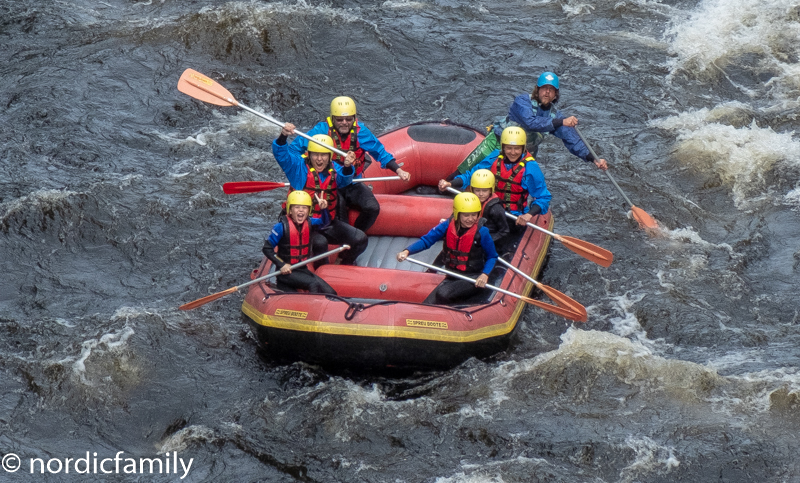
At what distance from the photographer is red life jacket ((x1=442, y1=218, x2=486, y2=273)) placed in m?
7.62

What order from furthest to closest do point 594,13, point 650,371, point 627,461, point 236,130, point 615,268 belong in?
point 594,13, point 236,130, point 615,268, point 650,371, point 627,461

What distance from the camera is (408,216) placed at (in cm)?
860

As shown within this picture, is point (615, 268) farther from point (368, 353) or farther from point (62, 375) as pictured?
point (62, 375)

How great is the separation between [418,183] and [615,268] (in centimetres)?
222

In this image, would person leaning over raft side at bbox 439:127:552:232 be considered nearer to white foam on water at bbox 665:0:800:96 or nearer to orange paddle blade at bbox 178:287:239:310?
orange paddle blade at bbox 178:287:239:310

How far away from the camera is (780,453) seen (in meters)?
6.87

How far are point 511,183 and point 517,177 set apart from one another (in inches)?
3.3

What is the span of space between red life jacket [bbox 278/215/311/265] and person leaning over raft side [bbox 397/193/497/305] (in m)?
0.78

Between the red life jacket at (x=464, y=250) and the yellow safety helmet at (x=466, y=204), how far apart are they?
0.47 feet

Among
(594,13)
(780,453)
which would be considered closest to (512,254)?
(780,453)

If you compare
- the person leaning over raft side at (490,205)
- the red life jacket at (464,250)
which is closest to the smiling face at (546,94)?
the person leaning over raft side at (490,205)

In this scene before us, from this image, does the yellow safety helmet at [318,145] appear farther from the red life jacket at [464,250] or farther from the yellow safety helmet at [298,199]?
the red life jacket at [464,250]

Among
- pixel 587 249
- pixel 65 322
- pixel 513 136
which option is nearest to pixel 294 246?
pixel 513 136

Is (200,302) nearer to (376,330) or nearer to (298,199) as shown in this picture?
(298,199)
